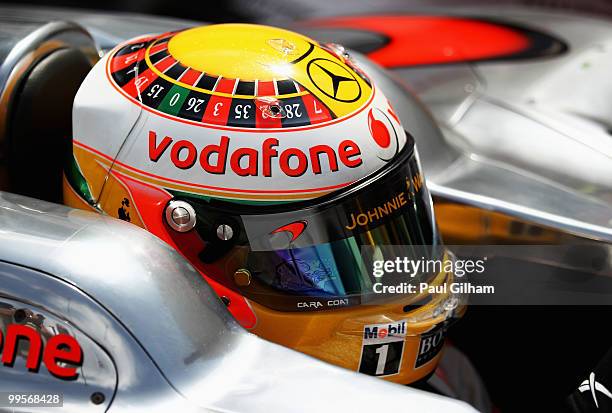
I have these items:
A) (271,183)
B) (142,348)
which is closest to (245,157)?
(271,183)

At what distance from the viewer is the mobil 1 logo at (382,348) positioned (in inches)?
43.1

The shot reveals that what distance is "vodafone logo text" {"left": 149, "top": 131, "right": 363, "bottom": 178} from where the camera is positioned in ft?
3.35

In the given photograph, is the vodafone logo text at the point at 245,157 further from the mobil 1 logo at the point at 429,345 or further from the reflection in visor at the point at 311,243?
the mobil 1 logo at the point at 429,345

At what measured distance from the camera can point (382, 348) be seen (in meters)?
1.11

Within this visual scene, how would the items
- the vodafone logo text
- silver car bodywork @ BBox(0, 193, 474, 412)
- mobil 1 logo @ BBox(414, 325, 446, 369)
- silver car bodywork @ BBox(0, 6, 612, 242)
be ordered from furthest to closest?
1. silver car bodywork @ BBox(0, 6, 612, 242)
2. mobil 1 logo @ BBox(414, 325, 446, 369)
3. the vodafone logo text
4. silver car bodywork @ BBox(0, 193, 474, 412)

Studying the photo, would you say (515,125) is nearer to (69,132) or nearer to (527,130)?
(527,130)

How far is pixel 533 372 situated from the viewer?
56.2 inches

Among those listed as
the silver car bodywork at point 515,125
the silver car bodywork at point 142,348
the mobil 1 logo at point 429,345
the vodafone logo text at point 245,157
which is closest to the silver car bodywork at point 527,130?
the silver car bodywork at point 515,125

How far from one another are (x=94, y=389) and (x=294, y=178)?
34 centimetres

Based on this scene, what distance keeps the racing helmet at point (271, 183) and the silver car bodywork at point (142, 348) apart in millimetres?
146

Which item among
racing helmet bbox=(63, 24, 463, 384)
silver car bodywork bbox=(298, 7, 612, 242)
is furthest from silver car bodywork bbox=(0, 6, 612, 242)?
racing helmet bbox=(63, 24, 463, 384)

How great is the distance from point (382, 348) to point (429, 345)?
81mm

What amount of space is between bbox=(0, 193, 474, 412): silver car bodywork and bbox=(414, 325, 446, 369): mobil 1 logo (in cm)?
26

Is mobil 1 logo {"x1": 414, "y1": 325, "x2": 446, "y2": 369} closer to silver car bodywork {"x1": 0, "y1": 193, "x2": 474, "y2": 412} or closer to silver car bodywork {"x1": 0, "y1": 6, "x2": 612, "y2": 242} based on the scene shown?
silver car bodywork {"x1": 0, "y1": 193, "x2": 474, "y2": 412}
